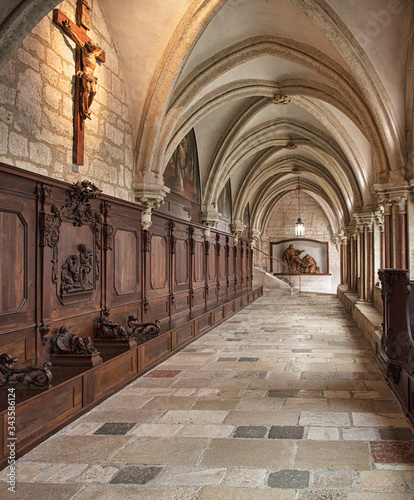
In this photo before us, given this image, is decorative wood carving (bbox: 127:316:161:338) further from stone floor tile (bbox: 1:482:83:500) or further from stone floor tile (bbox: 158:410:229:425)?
stone floor tile (bbox: 1:482:83:500)

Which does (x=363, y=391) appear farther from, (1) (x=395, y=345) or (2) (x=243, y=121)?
(2) (x=243, y=121)

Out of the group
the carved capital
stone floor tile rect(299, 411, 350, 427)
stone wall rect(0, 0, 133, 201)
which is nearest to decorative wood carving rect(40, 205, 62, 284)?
stone wall rect(0, 0, 133, 201)

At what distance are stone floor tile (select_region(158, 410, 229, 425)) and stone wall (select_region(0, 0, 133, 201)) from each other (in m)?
2.65

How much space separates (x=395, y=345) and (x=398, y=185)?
2.95m

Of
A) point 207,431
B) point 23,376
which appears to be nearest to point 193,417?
point 207,431

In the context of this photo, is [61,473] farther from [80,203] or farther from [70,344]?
[80,203]

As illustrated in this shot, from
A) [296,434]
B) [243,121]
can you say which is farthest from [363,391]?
[243,121]

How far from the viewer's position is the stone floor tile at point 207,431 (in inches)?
135

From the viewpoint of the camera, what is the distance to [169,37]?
629 cm

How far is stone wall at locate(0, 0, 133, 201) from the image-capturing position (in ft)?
13.8

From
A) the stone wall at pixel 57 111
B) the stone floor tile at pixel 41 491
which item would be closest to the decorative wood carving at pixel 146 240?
the stone wall at pixel 57 111

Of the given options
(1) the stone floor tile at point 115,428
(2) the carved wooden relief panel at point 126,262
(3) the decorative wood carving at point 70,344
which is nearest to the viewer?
(1) the stone floor tile at point 115,428

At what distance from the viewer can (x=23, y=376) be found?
3.46 meters

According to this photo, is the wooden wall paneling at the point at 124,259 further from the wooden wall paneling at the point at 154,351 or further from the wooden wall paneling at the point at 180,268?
the wooden wall paneling at the point at 180,268
